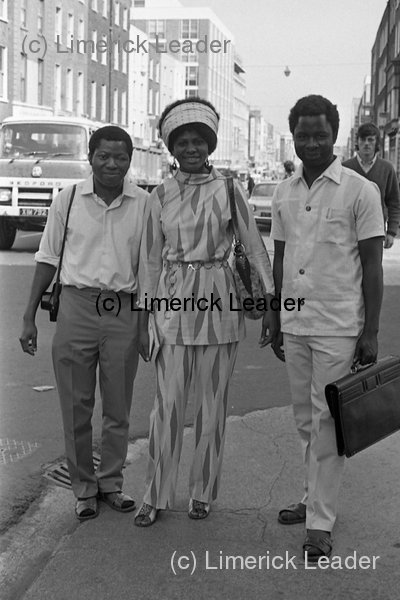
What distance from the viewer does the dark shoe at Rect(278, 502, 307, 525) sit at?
397 cm

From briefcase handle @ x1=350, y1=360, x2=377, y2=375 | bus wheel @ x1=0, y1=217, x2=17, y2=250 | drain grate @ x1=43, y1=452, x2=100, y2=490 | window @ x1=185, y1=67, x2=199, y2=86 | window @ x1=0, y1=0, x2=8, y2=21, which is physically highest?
window @ x1=185, y1=67, x2=199, y2=86

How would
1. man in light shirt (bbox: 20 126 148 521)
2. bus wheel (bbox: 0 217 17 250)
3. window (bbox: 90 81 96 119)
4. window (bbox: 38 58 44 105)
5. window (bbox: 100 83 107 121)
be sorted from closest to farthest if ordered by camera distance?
man in light shirt (bbox: 20 126 148 521)
bus wheel (bbox: 0 217 17 250)
window (bbox: 38 58 44 105)
window (bbox: 90 81 96 119)
window (bbox: 100 83 107 121)

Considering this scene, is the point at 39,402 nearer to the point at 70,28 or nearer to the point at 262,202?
the point at 262,202

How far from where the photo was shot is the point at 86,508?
4102mm

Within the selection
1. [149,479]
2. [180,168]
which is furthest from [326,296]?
[149,479]

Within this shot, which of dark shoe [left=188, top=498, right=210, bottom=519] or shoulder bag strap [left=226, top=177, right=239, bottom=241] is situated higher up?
shoulder bag strap [left=226, top=177, right=239, bottom=241]

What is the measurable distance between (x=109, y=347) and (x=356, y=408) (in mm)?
1153

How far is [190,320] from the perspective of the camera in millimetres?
3910

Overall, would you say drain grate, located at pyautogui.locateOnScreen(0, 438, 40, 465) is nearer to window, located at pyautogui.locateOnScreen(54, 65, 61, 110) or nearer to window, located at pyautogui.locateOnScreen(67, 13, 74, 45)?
window, located at pyautogui.locateOnScreen(54, 65, 61, 110)

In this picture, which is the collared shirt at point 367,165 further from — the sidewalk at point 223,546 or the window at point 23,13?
the window at point 23,13

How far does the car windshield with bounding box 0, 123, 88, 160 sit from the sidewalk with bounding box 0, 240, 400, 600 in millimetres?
12852

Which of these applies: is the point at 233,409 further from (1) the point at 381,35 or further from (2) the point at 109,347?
(1) the point at 381,35

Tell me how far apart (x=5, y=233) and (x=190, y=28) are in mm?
78553

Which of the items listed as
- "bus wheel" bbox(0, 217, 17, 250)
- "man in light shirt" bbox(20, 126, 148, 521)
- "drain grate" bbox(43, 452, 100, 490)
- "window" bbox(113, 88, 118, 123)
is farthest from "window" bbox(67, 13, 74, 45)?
"man in light shirt" bbox(20, 126, 148, 521)
